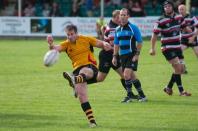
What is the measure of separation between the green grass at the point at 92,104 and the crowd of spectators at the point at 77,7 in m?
15.7

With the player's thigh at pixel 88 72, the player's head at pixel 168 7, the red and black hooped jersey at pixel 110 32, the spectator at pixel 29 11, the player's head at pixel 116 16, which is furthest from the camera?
the spectator at pixel 29 11

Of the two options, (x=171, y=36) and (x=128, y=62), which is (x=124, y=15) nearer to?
(x=128, y=62)

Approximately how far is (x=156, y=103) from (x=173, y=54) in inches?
69.1

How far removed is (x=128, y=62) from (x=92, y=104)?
1.30m

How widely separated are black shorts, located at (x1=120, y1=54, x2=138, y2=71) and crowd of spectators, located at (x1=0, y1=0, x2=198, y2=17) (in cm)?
2433

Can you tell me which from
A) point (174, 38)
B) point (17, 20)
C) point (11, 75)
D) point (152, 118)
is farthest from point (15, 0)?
point (152, 118)

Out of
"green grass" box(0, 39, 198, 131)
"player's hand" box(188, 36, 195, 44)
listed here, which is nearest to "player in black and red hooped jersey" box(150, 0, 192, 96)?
"green grass" box(0, 39, 198, 131)

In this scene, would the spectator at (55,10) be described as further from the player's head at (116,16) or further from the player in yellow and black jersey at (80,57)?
the player in yellow and black jersey at (80,57)

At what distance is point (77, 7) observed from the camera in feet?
138

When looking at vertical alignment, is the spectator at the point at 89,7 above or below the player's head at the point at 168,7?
below

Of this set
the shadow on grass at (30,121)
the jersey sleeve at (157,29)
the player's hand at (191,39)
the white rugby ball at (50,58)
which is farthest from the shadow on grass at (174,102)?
the player's hand at (191,39)

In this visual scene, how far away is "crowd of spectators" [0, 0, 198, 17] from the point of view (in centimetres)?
4205

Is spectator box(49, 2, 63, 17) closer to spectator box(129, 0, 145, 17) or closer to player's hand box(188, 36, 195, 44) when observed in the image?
spectator box(129, 0, 145, 17)

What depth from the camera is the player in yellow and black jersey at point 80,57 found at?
13.2 meters
